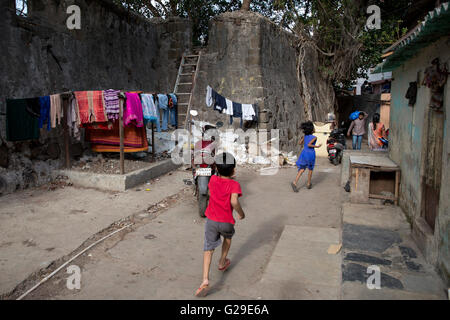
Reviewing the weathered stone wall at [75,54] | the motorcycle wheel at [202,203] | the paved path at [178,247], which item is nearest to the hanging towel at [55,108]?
the weathered stone wall at [75,54]

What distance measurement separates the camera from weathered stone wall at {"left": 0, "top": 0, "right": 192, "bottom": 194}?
22.4 ft

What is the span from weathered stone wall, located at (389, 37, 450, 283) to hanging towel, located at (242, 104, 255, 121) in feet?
13.8

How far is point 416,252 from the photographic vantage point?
3916 mm

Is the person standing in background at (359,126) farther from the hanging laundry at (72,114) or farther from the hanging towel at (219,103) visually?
the hanging laundry at (72,114)

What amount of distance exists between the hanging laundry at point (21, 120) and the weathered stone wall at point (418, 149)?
651 centimetres

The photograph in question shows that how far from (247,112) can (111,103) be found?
4175 mm

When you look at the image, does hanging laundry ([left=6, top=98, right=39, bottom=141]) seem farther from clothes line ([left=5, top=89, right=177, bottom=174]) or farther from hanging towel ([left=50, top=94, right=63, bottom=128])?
hanging towel ([left=50, top=94, right=63, bottom=128])

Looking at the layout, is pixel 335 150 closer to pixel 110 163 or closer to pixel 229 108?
pixel 229 108

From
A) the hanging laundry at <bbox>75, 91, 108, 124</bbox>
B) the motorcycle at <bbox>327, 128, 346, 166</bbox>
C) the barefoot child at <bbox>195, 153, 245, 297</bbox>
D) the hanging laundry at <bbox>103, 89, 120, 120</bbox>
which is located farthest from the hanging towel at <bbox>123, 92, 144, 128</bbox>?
the motorcycle at <bbox>327, 128, 346, 166</bbox>

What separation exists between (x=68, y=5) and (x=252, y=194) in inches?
233

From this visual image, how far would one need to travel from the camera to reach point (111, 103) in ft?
24.1

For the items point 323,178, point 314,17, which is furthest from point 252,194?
point 314,17

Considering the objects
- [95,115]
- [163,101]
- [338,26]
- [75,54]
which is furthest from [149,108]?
[338,26]

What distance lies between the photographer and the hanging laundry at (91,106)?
731 centimetres
